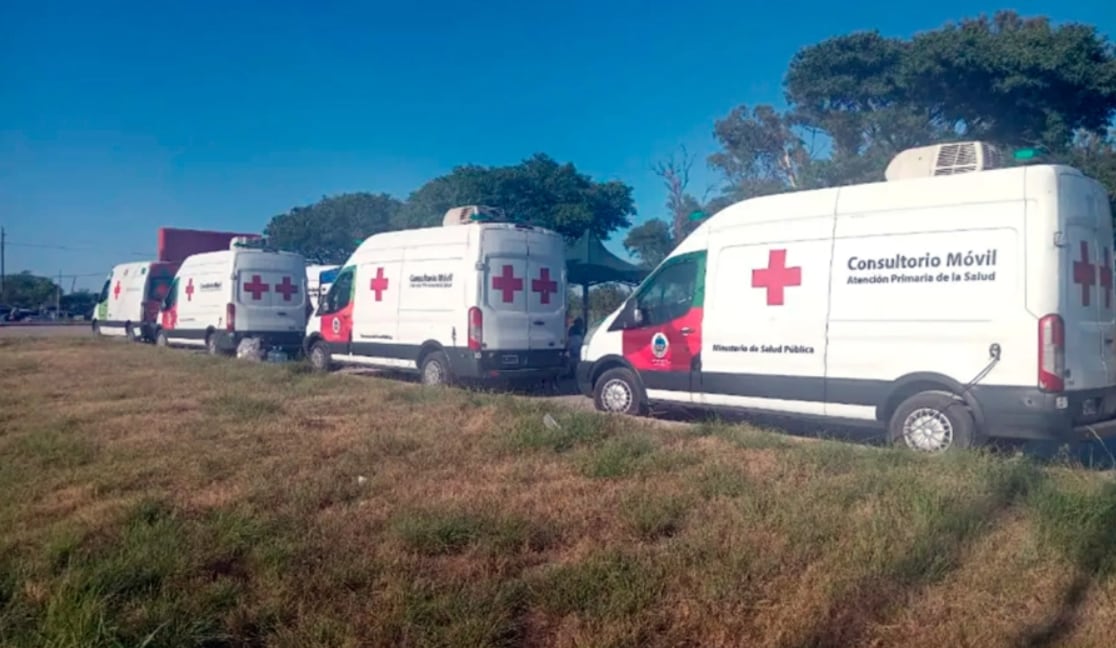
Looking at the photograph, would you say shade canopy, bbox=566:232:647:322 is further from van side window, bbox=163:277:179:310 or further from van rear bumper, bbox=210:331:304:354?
van side window, bbox=163:277:179:310

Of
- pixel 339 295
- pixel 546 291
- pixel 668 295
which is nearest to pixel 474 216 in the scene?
pixel 546 291

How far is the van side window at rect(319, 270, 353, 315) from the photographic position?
1448 cm

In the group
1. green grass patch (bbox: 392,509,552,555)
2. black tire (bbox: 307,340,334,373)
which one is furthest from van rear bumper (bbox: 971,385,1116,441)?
black tire (bbox: 307,340,334,373)

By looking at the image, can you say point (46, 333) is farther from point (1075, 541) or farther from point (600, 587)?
point (1075, 541)

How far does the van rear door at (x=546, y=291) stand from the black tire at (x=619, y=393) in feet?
7.49

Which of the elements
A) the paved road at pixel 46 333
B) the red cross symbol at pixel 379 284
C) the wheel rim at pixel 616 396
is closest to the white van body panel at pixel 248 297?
the red cross symbol at pixel 379 284

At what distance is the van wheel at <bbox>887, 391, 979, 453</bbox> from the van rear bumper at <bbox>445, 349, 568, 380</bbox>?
587cm

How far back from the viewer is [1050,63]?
1861 centimetres

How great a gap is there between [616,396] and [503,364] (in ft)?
7.88

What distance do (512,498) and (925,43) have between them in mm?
18664

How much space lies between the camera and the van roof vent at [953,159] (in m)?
7.69

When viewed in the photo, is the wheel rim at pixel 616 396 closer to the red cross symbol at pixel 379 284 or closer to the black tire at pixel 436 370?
the black tire at pixel 436 370

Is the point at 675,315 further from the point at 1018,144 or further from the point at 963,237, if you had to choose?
the point at 1018,144

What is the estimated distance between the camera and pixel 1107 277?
729cm
